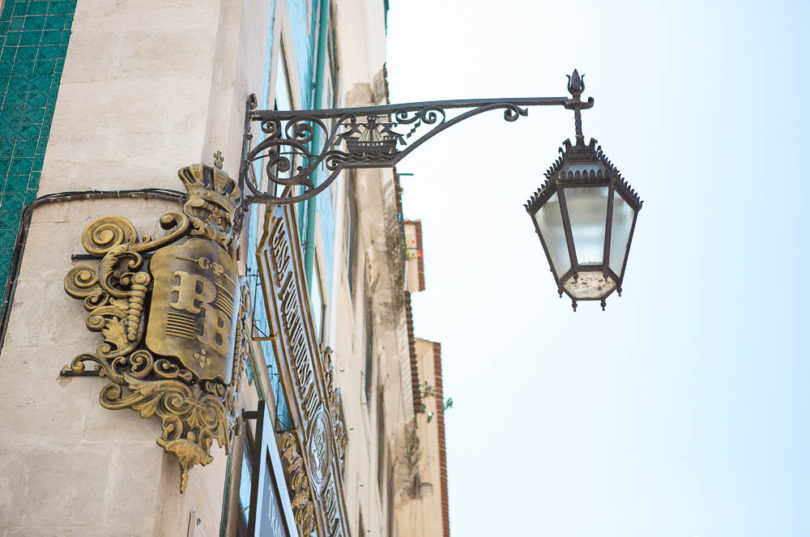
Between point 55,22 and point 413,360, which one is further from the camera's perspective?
point 413,360

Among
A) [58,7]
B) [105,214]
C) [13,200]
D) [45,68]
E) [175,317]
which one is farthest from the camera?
[58,7]

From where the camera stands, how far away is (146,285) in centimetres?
513

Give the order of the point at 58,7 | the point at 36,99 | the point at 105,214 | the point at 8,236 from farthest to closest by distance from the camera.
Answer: the point at 58,7
the point at 36,99
the point at 8,236
the point at 105,214

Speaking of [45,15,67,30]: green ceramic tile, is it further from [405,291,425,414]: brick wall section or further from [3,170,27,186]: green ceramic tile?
[405,291,425,414]: brick wall section

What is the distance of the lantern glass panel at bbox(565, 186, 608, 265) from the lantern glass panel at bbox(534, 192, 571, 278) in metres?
0.07

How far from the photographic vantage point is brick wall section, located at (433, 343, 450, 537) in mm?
29094

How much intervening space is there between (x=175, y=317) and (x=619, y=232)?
2493 millimetres

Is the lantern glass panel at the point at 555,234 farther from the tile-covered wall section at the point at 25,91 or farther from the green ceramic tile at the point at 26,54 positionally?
the green ceramic tile at the point at 26,54

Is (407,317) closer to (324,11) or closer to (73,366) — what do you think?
(324,11)

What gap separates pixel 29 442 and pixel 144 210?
A: 1.24 meters

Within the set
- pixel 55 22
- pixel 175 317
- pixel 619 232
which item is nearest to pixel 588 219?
pixel 619 232

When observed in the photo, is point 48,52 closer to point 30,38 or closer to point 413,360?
point 30,38

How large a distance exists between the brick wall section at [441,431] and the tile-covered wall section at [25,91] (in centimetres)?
2223

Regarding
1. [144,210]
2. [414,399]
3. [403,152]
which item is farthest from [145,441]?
[414,399]
